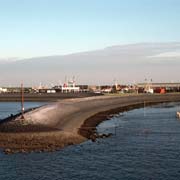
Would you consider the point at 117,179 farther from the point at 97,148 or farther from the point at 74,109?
the point at 74,109

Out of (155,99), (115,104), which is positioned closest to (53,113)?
(115,104)

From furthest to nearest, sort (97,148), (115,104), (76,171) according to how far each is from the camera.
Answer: (115,104) → (97,148) → (76,171)

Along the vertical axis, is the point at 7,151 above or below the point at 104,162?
above

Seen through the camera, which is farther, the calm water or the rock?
the rock

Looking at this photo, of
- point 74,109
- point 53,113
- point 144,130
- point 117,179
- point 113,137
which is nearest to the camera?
point 117,179

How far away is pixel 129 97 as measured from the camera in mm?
134875

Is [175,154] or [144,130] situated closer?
[175,154]

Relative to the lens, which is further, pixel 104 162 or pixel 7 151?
pixel 7 151

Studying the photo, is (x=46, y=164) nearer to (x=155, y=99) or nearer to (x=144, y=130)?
(x=144, y=130)

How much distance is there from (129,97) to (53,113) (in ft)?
224

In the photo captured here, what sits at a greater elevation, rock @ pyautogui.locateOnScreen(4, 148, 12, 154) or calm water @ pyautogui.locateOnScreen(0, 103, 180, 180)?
rock @ pyautogui.locateOnScreen(4, 148, 12, 154)

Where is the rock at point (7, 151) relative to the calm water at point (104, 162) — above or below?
above

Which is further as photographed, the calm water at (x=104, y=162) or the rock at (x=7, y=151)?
the rock at (x=7, y=151)

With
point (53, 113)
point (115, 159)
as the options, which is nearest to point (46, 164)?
point (115, 159)
